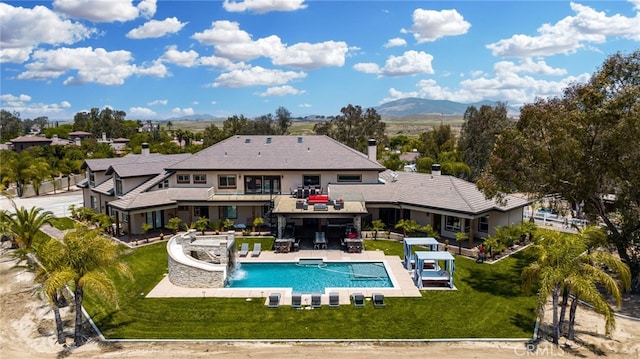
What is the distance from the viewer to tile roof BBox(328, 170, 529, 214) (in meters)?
29.9

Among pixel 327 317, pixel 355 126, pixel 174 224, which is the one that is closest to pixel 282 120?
pixel 355 126

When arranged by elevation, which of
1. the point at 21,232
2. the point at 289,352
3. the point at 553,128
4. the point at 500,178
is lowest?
the point at 289,352

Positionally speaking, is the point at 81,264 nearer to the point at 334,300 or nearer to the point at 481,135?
the point at 334,300

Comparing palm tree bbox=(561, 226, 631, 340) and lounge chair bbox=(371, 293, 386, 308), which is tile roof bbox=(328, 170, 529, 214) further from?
palm tree bbox=(561, 226, 631, 340)

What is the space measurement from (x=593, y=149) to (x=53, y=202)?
1933 inches

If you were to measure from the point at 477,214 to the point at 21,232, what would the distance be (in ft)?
94.5

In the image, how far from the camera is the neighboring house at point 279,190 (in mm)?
31234

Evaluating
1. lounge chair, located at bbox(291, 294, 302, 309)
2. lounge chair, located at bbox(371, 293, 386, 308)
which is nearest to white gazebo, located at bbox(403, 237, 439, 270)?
lounge chair, located at bbox(371, 293, 386, 308)

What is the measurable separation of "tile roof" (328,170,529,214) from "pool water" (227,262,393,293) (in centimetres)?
728

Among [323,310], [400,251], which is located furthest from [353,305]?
[400,251]

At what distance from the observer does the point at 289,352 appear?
52.9 feet

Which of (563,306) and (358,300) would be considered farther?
(358,300)

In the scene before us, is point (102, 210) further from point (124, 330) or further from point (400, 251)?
point (400, 251)

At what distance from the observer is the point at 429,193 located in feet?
107
